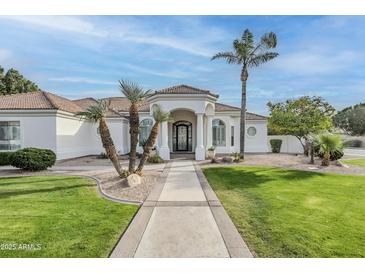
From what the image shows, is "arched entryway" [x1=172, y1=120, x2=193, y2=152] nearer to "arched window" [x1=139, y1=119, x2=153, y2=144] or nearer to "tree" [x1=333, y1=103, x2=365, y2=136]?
"arched window" [x1=139, y1=119, x2=153, y2=144]

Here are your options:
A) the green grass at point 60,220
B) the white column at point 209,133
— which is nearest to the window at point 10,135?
the green grass at point 60,220

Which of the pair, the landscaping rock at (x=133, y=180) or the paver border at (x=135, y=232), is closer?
the paver border at (x=135, y=232)

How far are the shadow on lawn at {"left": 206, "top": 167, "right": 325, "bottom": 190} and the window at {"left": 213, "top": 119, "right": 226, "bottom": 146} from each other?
1050 cm

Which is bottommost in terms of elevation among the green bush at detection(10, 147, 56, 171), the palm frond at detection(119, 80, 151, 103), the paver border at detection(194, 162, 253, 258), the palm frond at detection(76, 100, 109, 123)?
the paver border at detection(194, 162, 253, 258)

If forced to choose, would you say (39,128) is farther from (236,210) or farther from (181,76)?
(236,210)

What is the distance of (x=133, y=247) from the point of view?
6.07m

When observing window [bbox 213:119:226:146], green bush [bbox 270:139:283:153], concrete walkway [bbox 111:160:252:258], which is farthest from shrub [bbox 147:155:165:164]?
green bush [bbox 270:139:283:153]

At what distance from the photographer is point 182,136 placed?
29047 mm

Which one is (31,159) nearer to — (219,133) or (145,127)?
(145,127)

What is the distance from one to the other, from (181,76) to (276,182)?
16.5 meters

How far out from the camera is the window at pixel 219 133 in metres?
28.0

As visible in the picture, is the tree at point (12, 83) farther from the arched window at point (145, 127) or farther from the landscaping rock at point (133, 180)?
the landscaping rock at point (133, 180)

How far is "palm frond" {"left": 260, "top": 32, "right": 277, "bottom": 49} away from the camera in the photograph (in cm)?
2172
